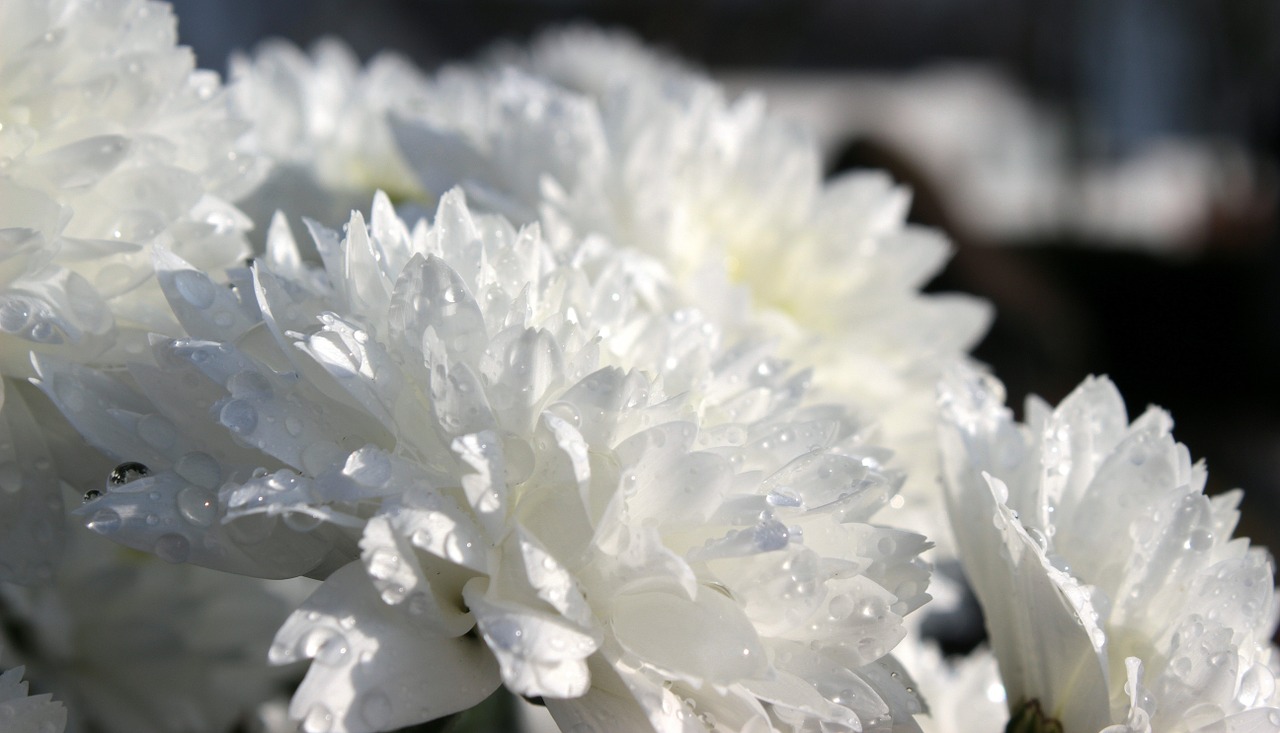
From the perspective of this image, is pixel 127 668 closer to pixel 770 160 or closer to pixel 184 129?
pixel 184 129

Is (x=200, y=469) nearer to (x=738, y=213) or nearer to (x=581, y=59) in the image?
(x=738, y=213)

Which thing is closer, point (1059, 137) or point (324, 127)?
point (324, 127)

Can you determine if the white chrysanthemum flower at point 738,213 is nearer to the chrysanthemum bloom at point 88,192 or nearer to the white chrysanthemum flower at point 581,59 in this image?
the chrysanthemum bloom at point 88,192

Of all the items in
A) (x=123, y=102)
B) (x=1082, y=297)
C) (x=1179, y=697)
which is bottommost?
(x=1082, y=297)

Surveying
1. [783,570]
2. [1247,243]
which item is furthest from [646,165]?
[1247,243]

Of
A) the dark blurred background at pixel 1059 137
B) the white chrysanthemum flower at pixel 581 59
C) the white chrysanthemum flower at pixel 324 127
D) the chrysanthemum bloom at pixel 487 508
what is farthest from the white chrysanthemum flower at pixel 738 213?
the white chrysanthemum flower at pixel 581 59

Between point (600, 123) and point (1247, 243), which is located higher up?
point (600, 123)

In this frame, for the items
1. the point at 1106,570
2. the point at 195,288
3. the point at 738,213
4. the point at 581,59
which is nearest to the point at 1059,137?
the point at 581,59
